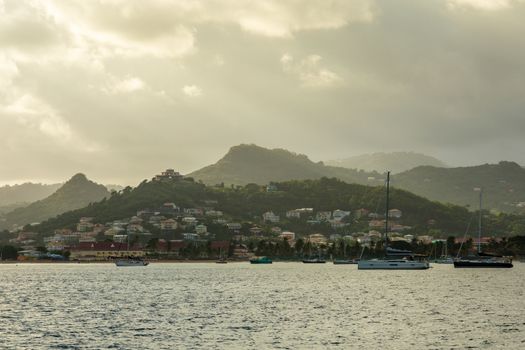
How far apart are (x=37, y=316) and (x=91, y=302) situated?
69.1 ft

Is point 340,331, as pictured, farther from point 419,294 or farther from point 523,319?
point 419,294

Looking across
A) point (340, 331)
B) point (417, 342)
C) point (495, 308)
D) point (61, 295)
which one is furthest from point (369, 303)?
point (61, 295)

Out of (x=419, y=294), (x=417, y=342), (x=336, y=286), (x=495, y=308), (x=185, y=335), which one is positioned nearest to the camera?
(x=417, y=342)

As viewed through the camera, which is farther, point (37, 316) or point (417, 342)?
point (37, 316)

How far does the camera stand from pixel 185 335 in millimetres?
76562

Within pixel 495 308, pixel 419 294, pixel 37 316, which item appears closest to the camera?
pixel 37 316

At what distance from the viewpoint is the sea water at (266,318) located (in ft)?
235

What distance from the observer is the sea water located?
235ft

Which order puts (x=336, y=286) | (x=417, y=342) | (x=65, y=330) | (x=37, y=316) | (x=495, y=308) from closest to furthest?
(x=417, y=342), (x=65, y=330), (x=37, y=316), (x=495, y=308), (x=336, y=286)

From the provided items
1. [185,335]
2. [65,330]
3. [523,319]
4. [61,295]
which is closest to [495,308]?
[523,319]

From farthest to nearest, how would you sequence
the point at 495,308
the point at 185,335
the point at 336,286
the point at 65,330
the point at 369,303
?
the point at 336,286 < the point at 369,303 < the point at 495,308 < the point at 65,330 < the point at 185,335

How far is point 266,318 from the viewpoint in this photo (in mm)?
91125

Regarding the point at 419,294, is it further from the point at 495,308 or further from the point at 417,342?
the point at 417,342

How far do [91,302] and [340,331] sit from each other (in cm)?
5202
